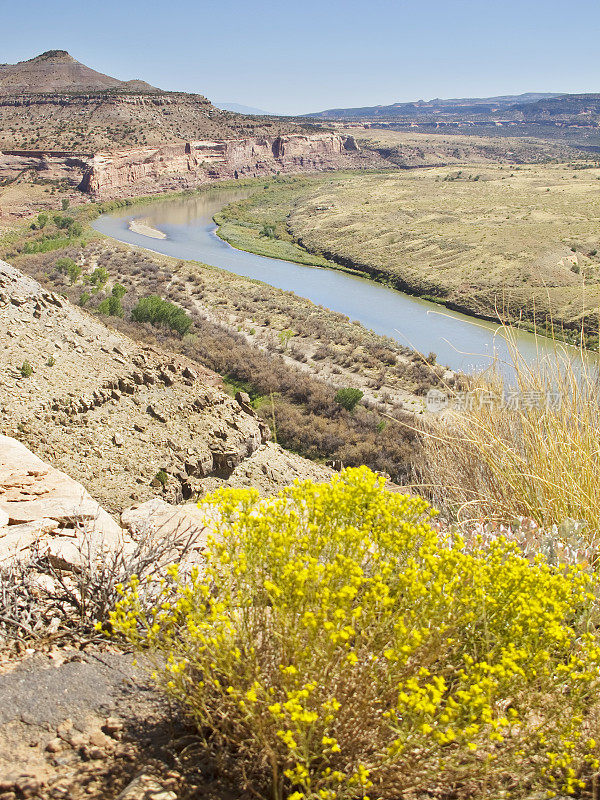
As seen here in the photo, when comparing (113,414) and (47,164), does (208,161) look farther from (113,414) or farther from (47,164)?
(113,414)

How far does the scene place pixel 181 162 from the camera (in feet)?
212

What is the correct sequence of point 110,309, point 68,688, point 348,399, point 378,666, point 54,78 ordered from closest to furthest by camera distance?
point 378,666 → point 68,688 → point 348,399 → point 110,309 → point 54,78

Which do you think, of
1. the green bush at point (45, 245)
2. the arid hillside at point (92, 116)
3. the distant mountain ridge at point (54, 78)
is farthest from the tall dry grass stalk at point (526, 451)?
the distant mountain ridge at point (54, 78)

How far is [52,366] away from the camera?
→ 9.76 metres

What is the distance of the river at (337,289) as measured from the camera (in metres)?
23.0

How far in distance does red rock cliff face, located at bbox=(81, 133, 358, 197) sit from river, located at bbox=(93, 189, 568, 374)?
414 cm

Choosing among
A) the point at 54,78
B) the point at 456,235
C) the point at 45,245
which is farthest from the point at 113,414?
the point at 54,78

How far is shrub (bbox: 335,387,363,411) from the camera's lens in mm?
16188

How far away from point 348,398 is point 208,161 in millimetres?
60765

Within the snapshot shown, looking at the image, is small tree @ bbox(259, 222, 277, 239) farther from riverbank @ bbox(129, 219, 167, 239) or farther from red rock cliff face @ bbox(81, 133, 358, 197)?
red rock cliff face @ bbox(81, 133, 358, 197)

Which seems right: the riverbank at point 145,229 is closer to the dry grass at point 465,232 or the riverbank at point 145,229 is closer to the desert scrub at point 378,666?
the dry grass at point 465,232

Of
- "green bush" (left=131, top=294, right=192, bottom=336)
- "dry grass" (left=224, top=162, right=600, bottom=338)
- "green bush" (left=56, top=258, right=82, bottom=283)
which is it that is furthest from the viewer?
"dry grass" (left=224, top=162, right=600, bottom=338)

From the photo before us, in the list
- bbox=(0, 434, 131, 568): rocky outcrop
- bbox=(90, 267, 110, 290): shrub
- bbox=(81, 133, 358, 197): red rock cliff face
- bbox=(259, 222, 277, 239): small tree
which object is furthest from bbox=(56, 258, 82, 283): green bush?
bbox=(81, 133, 358, 197): red rock cliff face

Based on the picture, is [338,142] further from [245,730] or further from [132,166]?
[245,730]
